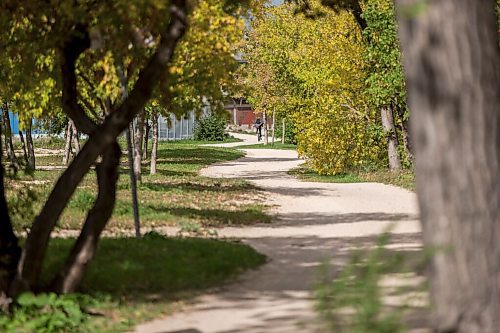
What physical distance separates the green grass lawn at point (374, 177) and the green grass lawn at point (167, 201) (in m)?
3.25

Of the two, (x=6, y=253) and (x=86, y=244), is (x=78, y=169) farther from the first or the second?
(x=6, y=253)

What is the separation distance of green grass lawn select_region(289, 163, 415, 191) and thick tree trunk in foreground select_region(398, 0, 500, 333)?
2435 centimetres

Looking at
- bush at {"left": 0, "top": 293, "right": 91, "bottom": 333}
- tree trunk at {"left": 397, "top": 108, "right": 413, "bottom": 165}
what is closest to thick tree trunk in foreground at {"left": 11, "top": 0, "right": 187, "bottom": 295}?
bush at {"left": 0, "top": 293, "right": 91, "bottom": 333}

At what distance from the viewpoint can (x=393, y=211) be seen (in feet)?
76.7

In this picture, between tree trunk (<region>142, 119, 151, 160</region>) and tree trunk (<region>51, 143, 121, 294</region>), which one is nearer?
tree trunk (<region>51, 143, 121, 294</region>)

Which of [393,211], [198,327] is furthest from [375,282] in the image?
[393,211]

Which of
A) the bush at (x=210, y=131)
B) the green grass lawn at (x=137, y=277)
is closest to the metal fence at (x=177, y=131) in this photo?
the bush at (x=210, y=131)

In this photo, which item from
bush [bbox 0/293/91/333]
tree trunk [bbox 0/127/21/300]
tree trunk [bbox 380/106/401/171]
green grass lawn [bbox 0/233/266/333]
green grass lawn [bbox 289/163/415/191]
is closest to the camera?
bush [bbox 0/293/91/333]

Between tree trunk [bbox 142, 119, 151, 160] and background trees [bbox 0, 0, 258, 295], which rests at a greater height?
background trees [bbox 0, 0, 258, 295]

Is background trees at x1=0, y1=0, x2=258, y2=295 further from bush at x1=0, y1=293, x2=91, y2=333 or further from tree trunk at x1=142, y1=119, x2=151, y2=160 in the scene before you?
tree trunk at x1=142, y1=119, x2=151, y2=160

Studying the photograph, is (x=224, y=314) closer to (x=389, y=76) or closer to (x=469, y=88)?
(x=469, y=88)

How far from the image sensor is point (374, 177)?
114 feet

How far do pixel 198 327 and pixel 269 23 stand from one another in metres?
49.0

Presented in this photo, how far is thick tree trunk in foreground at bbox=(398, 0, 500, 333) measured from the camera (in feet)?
17.7
